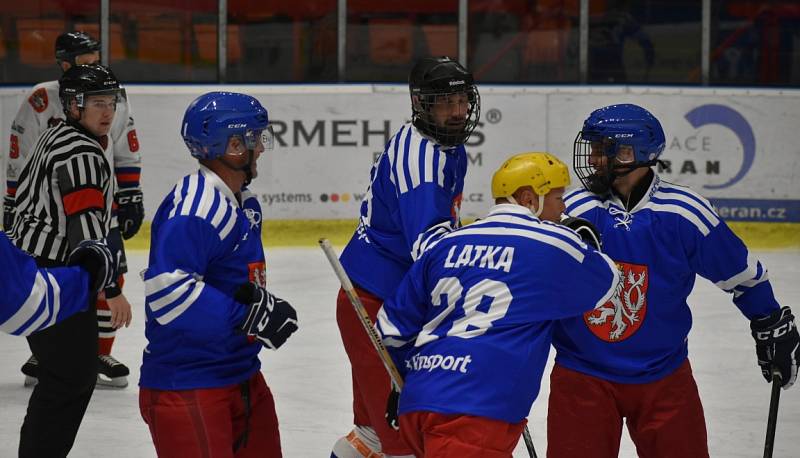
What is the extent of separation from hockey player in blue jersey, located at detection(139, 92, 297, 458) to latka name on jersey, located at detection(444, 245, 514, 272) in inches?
14.6

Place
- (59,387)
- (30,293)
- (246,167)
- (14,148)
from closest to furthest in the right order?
(30,293) < (246,167) < (59,387) < (14,148)

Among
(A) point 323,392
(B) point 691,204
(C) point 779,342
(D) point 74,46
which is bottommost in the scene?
(A) point 323,392

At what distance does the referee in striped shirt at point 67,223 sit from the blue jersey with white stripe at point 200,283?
687 mm

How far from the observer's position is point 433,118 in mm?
3037

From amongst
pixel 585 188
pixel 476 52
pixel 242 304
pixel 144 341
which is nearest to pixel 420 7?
pixel 476 52

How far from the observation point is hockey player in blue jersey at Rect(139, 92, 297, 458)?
2.54 metres

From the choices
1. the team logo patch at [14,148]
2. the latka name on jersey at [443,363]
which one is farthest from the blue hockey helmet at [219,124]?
the team logo patch at [14,148]

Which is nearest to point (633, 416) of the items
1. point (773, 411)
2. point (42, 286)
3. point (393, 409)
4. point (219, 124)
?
point (773, 411)

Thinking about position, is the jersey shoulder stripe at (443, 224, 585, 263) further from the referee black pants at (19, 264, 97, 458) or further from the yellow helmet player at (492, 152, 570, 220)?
the referee black pants at (19, 264, 97, 458)

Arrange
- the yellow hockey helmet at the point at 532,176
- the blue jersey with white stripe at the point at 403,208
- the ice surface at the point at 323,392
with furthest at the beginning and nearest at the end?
the ice surface at the point at 323,392
the blue jersey with white stripe at the point at 403,208
the yellow hockey helmet at the point at 532,176

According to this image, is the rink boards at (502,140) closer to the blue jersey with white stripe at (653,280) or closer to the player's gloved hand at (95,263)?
the blue jersey with white stripe at (653,280)

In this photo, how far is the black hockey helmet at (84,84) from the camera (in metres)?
3.80

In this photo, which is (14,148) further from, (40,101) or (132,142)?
(132,142)

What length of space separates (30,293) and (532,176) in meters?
0.99
